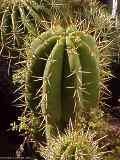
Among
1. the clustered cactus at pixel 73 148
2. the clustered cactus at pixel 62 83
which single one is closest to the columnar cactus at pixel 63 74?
the clustered cactus at pixel 62 83

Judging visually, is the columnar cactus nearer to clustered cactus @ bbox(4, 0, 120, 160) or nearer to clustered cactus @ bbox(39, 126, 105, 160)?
clustered cactus @ bbox(4, 0, 120, 160)

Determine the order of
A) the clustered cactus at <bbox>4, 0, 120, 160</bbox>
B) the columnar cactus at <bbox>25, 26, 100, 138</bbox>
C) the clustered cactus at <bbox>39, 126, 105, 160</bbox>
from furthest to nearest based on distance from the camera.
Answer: the columnar cactus at <bbox>25, 26, 100, 138</bbox>, the clustered cactus at <bbox>4, 0, 120, 160</bbox>, the clustered cactus at <bbox>39, 126, 105, 160</bbox>

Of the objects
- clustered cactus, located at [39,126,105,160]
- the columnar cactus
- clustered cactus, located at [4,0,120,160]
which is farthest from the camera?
the columnar cactus

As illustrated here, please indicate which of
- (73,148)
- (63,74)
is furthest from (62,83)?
(73,148)

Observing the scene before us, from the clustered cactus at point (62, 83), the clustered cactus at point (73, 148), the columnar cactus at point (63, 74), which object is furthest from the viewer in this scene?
the columnar cactus at point (63, 74)

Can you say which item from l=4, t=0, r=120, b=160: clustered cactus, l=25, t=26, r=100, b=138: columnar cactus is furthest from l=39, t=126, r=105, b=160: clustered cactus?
l=25, t=26, r=100, b=138: columnar cactus

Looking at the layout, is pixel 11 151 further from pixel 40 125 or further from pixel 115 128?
pixel 40 125

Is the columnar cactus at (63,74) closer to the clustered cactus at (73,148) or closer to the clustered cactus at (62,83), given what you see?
the clustered cactus at (62,83)

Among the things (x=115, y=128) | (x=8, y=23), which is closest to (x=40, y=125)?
(x=8, y=23)

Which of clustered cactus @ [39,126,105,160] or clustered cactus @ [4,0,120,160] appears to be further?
clustered cactus @ [4,0,120,160]
